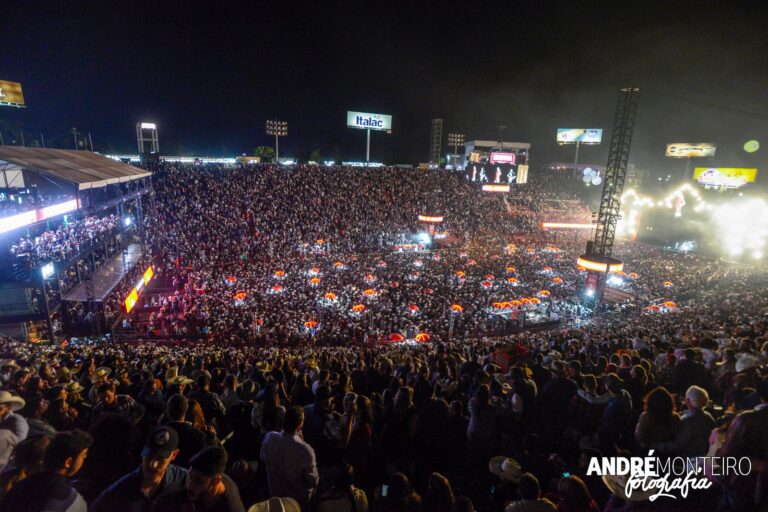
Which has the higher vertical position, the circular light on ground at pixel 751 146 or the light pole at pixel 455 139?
the light pole at pixel 455 139

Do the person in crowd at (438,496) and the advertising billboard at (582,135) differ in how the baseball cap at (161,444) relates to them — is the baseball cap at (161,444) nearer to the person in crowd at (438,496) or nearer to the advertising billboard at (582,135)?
the person in crowd at (438,496)

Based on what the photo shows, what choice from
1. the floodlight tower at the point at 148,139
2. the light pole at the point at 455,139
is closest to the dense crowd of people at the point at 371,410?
the floodlight tower at the point at 148,139

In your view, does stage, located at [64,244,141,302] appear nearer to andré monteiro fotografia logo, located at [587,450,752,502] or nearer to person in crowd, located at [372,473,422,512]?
person in crowd, located at [372,473,422,512]

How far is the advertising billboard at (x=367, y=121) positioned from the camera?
52375 millimetres

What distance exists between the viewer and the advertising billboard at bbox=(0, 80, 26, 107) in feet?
89.8

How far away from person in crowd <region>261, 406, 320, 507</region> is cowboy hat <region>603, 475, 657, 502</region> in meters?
2.43

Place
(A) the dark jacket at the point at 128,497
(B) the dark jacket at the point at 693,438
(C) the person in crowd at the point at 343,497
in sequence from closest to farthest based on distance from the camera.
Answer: (A) the dark jacket at the point at 128,497
(C) the person in crowd at the point at 343,497
(B) the dark jacket at the point at 693,438

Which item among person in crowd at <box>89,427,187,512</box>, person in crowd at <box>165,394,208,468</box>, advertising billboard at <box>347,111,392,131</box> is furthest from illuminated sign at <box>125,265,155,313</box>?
advertising billboard at <box>347,111,392,131</box>

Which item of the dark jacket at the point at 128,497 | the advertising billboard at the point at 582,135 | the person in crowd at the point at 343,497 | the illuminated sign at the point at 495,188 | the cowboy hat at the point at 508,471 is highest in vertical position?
the advertising billboard at the point at 582,135

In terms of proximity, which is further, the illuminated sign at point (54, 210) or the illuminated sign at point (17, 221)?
the illuminated sign at point (54, 210)

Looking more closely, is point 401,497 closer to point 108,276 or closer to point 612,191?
point 108,276

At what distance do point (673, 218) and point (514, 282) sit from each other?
32.9 meters

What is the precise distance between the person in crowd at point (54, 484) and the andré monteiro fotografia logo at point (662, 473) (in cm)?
378

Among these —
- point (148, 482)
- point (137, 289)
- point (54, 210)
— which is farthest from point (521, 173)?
point (148, 482)
